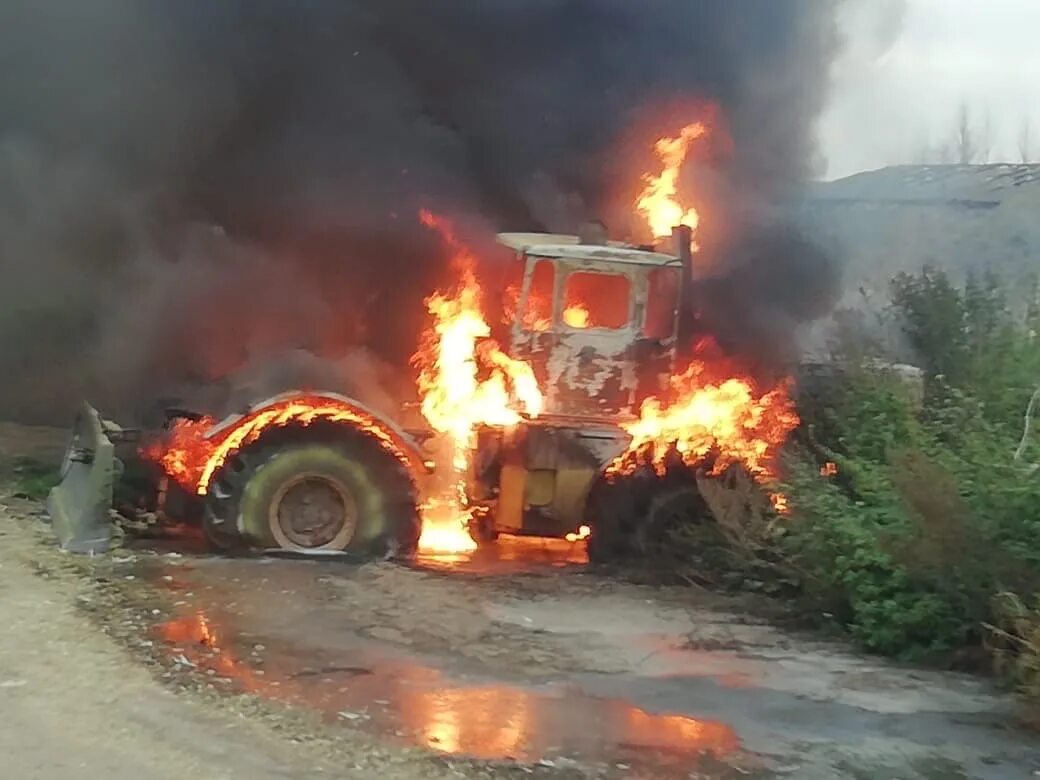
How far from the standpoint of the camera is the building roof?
70.1 ft

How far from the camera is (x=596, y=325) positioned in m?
9.66

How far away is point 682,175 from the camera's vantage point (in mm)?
12102

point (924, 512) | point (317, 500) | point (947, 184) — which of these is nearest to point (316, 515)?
point (317, 500)

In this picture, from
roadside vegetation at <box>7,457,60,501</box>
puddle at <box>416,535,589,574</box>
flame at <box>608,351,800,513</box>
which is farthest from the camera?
roadside vegetation at <box>7,457,60,501</box>

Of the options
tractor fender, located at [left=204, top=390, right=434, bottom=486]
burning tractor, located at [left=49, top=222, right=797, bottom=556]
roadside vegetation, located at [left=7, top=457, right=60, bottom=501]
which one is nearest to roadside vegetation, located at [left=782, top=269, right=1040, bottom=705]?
burning tractor, located at [left=49, top=222, right=797, bottom=556]

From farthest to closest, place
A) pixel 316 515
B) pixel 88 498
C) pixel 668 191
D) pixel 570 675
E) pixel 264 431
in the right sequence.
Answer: pixel 668 191 < pixel 316 515 < pixel 264 431 < pixel 88 498 < pixel 570 675

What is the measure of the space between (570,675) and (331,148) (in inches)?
278

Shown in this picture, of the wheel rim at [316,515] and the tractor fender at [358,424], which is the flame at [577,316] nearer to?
the tractor fender at [358,424]

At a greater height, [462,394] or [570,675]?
[462,394]

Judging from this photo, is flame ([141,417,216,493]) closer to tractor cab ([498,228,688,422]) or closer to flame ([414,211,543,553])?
flame ([414,211,543,553])

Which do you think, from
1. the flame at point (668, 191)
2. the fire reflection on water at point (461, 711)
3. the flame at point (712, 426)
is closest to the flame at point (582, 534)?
the flame at point (712, 426)

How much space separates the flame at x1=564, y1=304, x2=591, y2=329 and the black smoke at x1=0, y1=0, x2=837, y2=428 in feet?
6.02

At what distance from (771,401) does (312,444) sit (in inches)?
133

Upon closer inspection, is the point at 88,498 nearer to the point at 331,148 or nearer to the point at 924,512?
the point at 331,148
